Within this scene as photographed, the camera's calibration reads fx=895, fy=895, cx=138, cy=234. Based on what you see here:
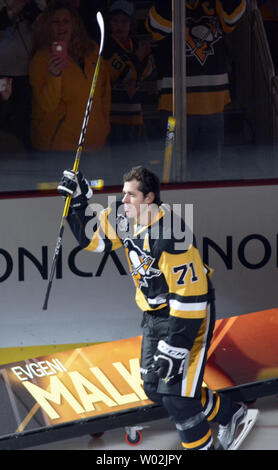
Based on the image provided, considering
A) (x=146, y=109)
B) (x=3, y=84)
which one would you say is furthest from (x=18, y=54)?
(x=146, y=109)

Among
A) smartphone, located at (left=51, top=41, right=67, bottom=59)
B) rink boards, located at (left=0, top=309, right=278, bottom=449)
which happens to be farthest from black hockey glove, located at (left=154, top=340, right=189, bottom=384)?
smartphone, located at (left=51, top=41, right=67, bottom=59)

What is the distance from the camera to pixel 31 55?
4.71 metres

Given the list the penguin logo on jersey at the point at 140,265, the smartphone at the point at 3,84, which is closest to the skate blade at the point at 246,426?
the penguin logo on jersey at the point at 140,265

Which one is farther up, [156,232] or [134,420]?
[156,232]

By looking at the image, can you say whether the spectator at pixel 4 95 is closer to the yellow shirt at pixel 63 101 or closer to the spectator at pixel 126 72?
Result: the yellow shirt at pixel 63 101

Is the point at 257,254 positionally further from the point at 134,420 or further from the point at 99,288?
the point at 134,420

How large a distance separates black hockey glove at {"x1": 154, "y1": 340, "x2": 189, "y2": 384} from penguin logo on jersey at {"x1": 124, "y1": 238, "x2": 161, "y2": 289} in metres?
0.27

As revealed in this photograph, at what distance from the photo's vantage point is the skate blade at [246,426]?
3.86 meters

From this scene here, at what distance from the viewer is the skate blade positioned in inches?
152

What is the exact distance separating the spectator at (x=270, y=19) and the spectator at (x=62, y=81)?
36.6 inches

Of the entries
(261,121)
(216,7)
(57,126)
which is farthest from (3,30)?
(261,121)

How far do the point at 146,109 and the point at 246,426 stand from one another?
1.80 meters
